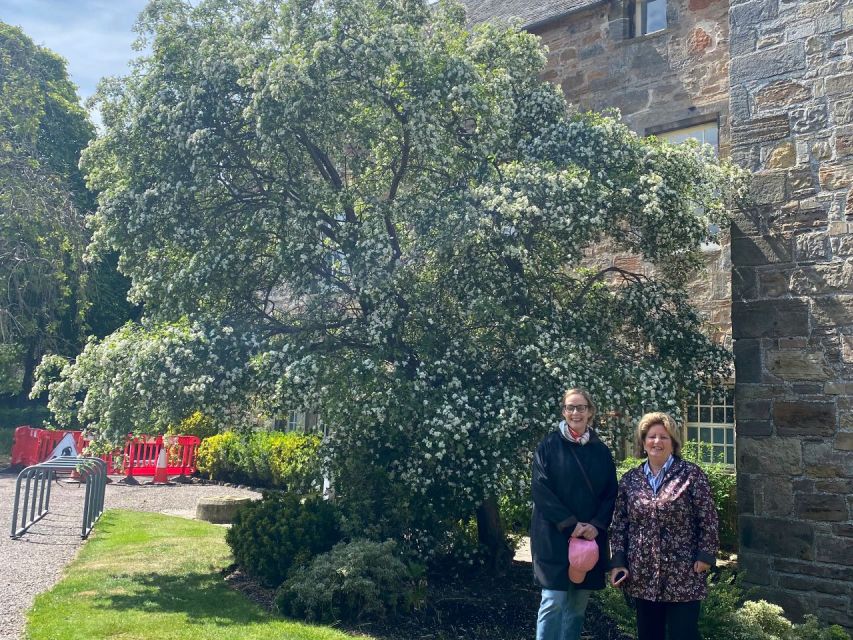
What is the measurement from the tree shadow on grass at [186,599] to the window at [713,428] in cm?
617

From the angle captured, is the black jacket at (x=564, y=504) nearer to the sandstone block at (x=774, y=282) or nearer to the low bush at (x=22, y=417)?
the sandstone block at (x=774, y=282)

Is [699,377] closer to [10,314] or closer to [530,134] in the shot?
[530,134]

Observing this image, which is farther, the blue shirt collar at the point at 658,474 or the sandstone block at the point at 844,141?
the sandstone block at the point at 844,141

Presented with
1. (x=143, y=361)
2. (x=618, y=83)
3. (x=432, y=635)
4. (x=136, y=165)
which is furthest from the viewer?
(x=618, y=83)

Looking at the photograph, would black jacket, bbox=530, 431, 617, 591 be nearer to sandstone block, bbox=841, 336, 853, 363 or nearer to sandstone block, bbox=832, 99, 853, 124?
sandstone block, bbox=841, 336, 853, 363

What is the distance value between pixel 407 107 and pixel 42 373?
451 centimetres

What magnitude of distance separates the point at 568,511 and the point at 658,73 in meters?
8.89

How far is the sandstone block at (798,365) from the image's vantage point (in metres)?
6.57

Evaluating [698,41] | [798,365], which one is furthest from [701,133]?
[798,365]

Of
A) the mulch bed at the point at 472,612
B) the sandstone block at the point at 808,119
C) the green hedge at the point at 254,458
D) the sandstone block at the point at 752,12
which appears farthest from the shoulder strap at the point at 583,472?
the green hedge at the point at 254,458

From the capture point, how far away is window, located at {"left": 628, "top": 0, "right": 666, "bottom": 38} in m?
11.8

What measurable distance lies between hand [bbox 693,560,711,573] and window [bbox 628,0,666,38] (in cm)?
956

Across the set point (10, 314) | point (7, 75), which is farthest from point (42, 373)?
point (7, 75)

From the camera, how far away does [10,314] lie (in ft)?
61.0
